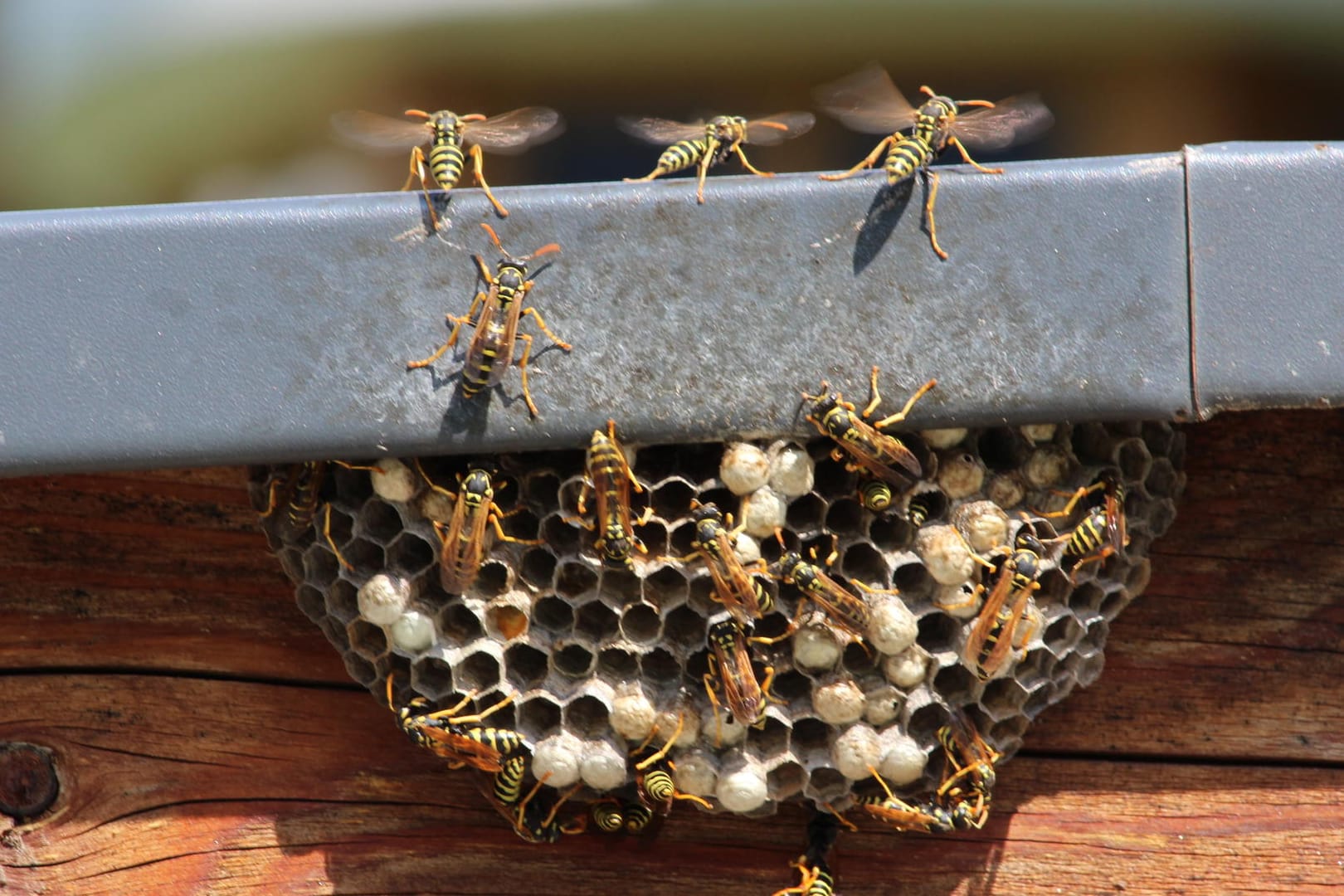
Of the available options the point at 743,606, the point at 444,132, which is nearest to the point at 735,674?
the point at 743,606

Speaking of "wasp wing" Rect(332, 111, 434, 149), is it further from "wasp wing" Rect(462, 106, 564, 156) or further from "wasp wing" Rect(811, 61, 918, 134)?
"wasp wing" Rect(811, 61, 918, 134)

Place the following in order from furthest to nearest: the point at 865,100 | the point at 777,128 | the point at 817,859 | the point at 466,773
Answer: the point at 777,128 → the point at 865,100 → the point at 466,773 → the point at 817,859

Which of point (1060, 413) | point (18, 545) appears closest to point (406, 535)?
point (18, 545)

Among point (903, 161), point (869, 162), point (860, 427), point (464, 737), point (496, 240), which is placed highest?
point (869, 162)

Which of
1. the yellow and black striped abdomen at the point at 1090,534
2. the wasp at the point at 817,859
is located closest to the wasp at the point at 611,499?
the wasp at the point at 817,859

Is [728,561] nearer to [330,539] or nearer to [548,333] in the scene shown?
[548,333]

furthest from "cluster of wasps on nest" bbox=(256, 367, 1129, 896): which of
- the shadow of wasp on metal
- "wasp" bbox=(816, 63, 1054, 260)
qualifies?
"wasp" bbox=(816, 63, 1054, 260)

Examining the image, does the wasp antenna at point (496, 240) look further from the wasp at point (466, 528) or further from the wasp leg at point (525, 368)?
the wasp at point (466, 528)
